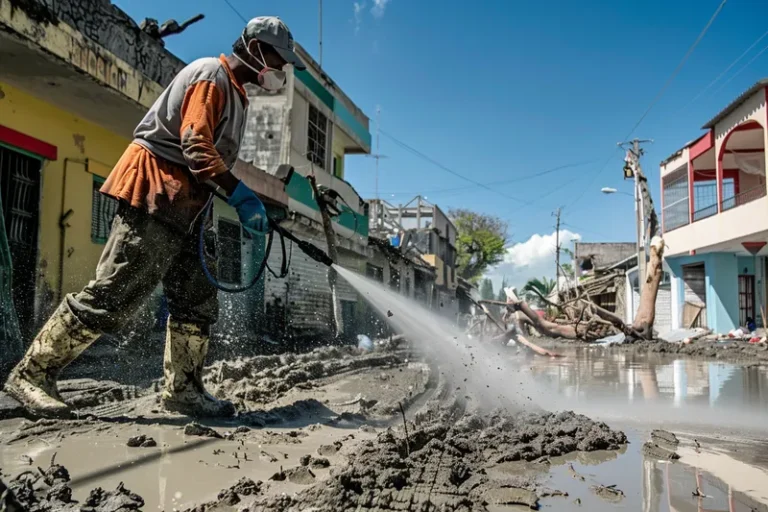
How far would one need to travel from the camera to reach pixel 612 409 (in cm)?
429

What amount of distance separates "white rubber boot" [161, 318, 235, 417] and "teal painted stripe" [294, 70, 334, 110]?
39.7 ft

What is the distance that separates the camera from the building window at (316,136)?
603 inches

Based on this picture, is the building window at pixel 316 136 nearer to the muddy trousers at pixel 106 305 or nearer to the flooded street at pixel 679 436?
the flooded street at pixel 679 436

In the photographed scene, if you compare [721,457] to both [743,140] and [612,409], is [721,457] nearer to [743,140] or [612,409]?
[612,409]

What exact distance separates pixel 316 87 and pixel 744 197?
45.1ft

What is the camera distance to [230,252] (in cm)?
1062

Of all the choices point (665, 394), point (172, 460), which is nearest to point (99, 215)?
point (172, 460)

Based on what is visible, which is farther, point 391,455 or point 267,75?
point 267,75

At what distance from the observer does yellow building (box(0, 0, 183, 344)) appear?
19.0ft

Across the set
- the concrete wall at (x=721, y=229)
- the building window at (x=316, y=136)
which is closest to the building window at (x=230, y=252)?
the building window at (x=316, y=136)

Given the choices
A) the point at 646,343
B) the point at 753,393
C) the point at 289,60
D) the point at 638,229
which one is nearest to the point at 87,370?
the point at 289,60

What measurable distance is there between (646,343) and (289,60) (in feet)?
44.9

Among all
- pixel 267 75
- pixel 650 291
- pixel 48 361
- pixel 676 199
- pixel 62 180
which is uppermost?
pixel 676 199

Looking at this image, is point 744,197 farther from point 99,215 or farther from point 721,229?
point 99,215
